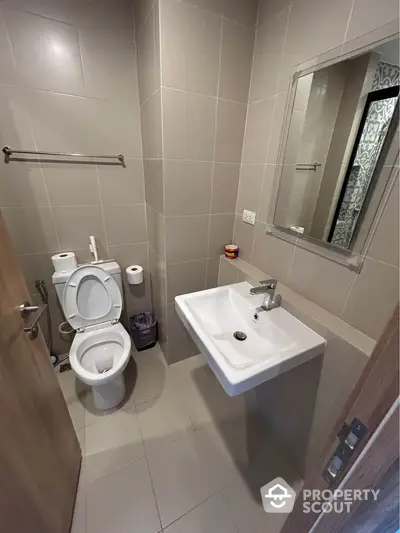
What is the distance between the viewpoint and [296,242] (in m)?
1.13

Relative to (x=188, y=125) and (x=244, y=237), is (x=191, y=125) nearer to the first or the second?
(x=188, y=125)

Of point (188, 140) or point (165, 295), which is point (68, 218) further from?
point (188, 140)

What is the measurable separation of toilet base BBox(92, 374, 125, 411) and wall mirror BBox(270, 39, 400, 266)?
1395 mm

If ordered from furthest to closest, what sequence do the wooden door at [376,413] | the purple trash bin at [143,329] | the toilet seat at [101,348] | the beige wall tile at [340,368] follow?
the purple trash bin at [143,329] < the toilet seat at [101,348] < the beige wall tile at [340,368] < the wooden door at [376,413]

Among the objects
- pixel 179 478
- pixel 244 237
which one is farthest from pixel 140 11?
pixel 179 478

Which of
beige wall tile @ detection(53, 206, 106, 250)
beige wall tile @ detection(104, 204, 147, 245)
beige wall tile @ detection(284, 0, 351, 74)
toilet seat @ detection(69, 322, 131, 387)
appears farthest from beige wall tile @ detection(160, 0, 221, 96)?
toilet seat @ detection(69, 322, 131, 387)

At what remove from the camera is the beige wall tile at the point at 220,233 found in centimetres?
153

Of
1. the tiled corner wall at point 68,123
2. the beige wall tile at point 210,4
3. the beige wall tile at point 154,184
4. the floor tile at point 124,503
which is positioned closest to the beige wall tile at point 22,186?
the tiled corner wall at point 68,123

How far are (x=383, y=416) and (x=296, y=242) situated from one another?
0.86 metres

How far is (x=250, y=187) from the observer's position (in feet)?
4.55

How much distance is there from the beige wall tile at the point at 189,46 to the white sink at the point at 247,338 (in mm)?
1098

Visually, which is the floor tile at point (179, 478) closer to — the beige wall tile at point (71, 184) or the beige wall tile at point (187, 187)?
the beige wall tile at point (187, 187)

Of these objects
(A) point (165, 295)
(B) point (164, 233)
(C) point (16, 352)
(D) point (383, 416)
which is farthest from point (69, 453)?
(D) point (383, 416)

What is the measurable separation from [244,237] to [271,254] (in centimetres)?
27
